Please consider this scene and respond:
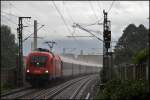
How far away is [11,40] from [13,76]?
33.5 meters

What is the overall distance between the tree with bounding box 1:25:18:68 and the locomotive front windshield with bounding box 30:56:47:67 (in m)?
32.3

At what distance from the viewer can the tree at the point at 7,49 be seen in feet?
262

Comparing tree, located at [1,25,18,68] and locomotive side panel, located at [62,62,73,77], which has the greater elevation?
tree, located at [1,25,18,68]

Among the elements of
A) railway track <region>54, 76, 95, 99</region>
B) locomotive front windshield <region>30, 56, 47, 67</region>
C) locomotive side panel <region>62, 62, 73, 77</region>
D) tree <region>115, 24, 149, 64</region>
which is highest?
tree <region>115, 24, 149, 64</region>

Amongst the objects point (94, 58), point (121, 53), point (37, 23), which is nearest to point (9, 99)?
point (37, 23)

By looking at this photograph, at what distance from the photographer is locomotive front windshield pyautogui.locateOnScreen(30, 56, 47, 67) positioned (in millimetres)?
46844

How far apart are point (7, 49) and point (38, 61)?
1468 inches

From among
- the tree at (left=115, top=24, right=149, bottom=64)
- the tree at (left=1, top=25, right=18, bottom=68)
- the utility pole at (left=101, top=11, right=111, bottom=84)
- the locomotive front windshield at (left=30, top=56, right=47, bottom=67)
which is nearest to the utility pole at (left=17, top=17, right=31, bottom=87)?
the locomotive front windshield at (left=30, top=56, right=47, bottom=67)

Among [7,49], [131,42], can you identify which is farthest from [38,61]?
[7,49]

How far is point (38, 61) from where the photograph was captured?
47.0 metres

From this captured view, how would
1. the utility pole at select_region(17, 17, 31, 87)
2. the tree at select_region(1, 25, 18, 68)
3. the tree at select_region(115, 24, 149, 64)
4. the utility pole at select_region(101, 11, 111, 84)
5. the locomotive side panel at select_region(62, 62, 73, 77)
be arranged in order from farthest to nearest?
the tree at select_region(1, 25, 18, 68) → the tree at select_region(115, 24, 149, 64) → the locomotive side panel at select_region(62, 62, 73, 77) → the utility pole at select_region(17, 17, 31, 87) → the utility pole at select_region(101, 11, 111, 84)

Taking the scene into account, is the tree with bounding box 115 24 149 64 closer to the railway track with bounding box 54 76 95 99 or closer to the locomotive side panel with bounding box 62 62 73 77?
the locomotive side panel with bounding box 62 62 73 77

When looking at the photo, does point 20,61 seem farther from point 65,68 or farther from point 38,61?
point 65,68

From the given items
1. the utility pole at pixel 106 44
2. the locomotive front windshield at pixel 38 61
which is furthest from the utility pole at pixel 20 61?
the utility pole at pixel 106 44
